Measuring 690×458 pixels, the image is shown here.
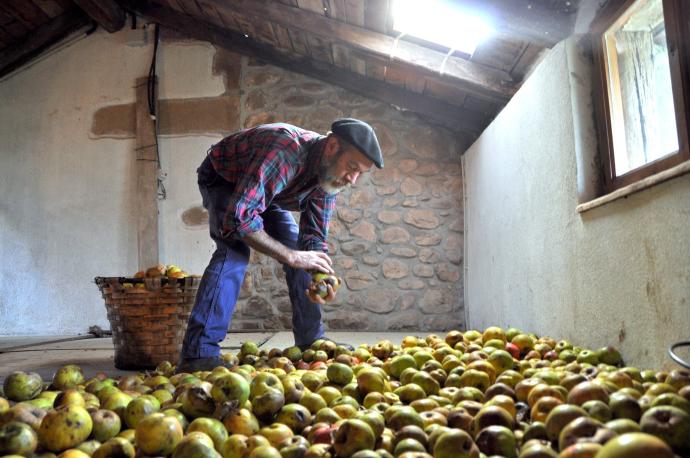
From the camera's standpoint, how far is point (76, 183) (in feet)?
17.9

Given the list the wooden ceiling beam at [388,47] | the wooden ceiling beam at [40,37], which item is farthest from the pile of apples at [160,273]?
the wooden ceiling beam at [40,37]

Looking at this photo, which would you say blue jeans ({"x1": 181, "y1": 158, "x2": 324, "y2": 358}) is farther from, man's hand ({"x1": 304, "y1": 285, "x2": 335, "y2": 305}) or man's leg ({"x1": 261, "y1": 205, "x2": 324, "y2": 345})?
man's hand ({"x1": 304, "y1": 285, "x2": 335, "y2": 305})

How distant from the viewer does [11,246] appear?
5.45 meters

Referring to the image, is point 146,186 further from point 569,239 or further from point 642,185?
point 642,185

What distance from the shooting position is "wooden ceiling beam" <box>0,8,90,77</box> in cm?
529

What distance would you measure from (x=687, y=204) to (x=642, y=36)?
0.97m

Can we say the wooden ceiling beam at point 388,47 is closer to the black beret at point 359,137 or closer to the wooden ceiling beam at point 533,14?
the wooden ceiling beam at point 533,14

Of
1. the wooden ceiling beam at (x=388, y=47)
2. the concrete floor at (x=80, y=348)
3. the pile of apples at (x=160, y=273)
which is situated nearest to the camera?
the concrete floor at (x=80, y=348)

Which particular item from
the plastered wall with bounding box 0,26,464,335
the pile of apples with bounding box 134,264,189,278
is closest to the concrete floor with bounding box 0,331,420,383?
the plastered wall with bounding box 0,26,464,335

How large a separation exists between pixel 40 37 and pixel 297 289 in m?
4.24

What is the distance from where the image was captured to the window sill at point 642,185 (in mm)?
1692

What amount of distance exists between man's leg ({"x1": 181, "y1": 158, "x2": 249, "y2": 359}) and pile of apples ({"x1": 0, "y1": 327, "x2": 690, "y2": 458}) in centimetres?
41

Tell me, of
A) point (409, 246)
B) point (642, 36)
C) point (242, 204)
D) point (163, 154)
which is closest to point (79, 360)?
point (242, 204)

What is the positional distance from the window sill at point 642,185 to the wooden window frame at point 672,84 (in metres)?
0.13
